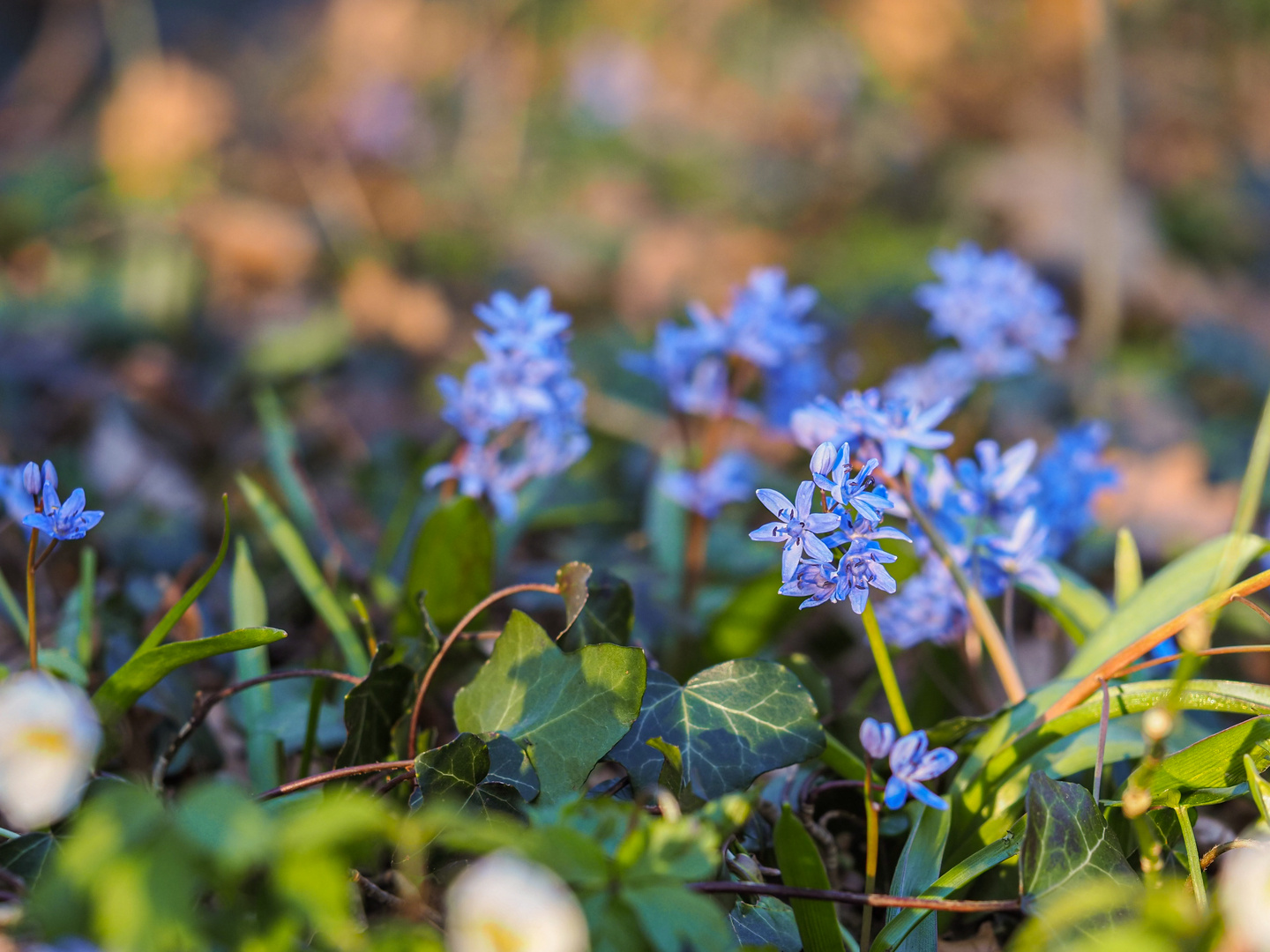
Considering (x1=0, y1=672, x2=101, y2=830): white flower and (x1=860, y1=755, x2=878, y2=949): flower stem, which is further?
(x1=860, y1=755, x2=878, y2=949): flower stem

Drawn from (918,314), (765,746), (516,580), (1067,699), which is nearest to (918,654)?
(1067,699)

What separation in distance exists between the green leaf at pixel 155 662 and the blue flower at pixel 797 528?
2.10 feet

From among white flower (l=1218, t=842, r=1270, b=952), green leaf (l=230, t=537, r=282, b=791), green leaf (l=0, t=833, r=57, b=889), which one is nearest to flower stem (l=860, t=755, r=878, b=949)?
white flower (l=1218, t=842, r=1270, b=952)

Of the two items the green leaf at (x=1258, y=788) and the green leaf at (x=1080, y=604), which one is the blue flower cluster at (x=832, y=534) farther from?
the green leaf at (x=1080, y=604)

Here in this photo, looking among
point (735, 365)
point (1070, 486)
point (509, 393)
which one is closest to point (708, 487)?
point (735, 365)

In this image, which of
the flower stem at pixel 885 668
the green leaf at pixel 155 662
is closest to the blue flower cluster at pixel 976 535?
the flower stem at pixel 885 668

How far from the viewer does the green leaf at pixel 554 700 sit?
3.96 feet

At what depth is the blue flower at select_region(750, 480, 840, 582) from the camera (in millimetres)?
1123

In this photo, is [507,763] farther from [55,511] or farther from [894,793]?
[55,511]

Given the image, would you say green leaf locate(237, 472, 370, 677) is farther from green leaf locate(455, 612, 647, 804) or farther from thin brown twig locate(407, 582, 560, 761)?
green leaf locate(455, 612, 647, 804)

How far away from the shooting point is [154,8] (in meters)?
8.73

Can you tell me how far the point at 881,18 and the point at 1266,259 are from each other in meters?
3.04

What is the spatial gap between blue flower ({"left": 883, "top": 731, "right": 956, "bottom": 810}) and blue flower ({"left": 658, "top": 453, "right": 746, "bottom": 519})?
3.51 ft

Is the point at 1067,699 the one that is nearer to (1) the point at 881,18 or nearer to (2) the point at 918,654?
(2) the point at 918,654
